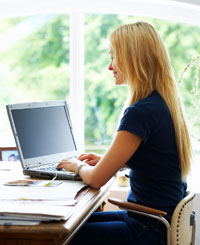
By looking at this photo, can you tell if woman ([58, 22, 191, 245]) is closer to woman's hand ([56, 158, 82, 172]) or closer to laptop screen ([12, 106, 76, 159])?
woman's hand ([56, 158, 82, 172])

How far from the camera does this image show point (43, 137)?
6.28 ft

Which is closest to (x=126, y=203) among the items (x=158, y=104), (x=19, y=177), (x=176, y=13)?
(x=158, y=104)

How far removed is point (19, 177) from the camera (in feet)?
5.85

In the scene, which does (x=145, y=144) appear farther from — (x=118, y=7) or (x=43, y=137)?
(x=118, y=7)

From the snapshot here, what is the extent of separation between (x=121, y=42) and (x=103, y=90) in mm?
1187

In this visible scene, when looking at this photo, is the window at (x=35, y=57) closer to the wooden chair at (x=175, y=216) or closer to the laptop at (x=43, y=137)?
the laptop at (x=43, y=137)

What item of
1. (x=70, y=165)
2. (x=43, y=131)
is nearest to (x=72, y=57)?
(x=43, y=131)

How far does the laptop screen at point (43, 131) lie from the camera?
183 cm

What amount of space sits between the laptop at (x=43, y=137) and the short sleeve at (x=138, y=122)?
34 centimetres

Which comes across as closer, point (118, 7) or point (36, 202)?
point (36, 202)

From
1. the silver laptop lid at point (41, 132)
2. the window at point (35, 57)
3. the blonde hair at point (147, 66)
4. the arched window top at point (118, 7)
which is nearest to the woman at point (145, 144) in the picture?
the blonde hair at point (147, 66)

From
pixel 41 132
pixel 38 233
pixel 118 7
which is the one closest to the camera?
pixel 38 233

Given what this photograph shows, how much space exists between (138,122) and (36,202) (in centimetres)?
46

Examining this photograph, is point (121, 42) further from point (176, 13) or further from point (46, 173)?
point (176, 13)
